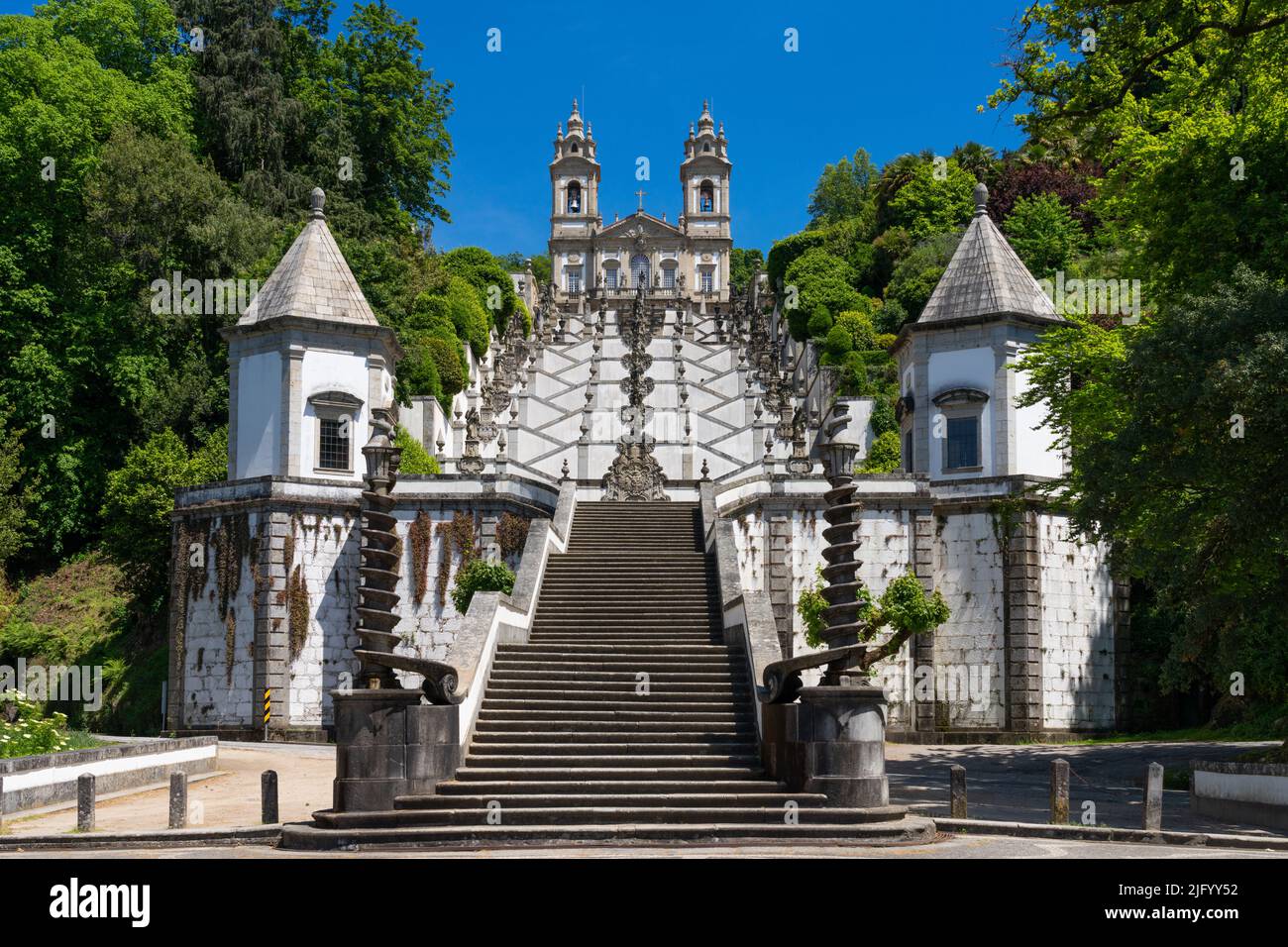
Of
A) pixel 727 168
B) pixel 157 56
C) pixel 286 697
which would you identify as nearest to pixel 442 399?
pixel 157 56

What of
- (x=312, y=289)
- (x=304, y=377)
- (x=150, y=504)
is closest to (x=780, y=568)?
(x=304, y=377)

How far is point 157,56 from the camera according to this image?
169 ft

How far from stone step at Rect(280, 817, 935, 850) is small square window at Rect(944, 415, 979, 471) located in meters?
19.3

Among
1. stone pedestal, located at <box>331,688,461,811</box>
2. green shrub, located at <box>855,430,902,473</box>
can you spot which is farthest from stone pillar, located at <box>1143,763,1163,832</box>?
green shrub, located at <box>855,430,902,473</box>

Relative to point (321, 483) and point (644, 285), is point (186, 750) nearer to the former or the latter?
point (321, 483)

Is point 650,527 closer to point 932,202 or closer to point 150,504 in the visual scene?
point 150,504

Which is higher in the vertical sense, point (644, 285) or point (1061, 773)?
point (644, 285)

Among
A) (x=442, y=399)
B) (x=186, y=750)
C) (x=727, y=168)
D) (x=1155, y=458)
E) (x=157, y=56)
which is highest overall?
(x=727, y=168)

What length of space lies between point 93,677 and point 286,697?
368 inches

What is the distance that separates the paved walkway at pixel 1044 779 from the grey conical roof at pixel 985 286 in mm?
10743

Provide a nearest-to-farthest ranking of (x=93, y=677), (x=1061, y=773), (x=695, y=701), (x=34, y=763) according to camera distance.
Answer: (x=1061, y=773) → (x=695, y=701) → (x=34, y=763) → (x=93, y=677)

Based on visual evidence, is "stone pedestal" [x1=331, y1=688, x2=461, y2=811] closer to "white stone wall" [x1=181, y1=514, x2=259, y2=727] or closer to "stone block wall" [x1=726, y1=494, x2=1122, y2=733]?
"stone block wall" [x1=726, y1=494, x2=1122, y2=733]

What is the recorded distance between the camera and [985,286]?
34.8 m

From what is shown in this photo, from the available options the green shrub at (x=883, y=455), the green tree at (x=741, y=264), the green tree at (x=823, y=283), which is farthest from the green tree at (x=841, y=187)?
the green shrub at (x=883, y=455)
